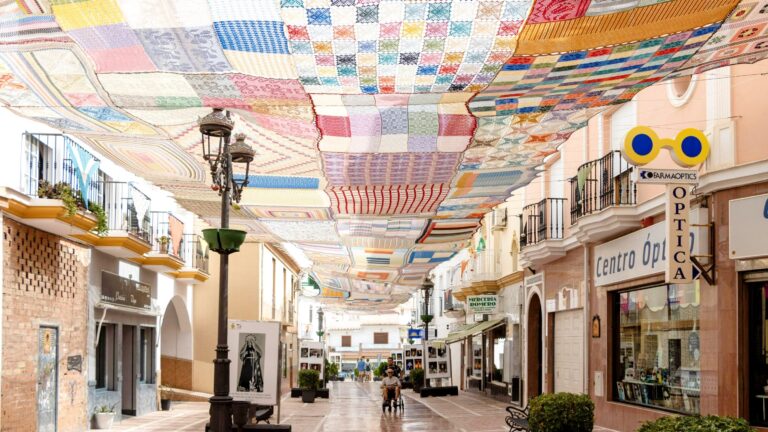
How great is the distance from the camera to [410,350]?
37.8 metres

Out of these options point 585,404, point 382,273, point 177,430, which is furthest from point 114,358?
point 585,404

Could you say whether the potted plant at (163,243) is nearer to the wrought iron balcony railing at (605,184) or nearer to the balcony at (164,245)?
the balcony at (164,245)

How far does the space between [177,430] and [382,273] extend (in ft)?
37.1

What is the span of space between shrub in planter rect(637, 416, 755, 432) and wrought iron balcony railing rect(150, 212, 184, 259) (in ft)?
53.4

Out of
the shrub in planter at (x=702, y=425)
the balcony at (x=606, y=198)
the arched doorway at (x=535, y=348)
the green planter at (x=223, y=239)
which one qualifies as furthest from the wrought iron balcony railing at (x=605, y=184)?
the shrub in planter at (x=702, y=425)

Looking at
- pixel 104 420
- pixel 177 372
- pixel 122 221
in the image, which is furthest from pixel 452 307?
pixel 104 420

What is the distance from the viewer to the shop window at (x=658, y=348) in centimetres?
1437

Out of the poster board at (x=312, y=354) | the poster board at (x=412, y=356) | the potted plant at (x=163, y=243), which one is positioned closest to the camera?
the potted plant at (x=163, y=243)

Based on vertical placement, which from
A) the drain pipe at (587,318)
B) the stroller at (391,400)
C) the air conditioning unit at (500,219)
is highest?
the air conditioning unit at (500,219)

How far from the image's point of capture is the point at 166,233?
77.5 feet

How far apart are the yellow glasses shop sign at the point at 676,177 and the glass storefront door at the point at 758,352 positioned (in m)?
0.84

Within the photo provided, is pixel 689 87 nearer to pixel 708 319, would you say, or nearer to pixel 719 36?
pixel 708 319

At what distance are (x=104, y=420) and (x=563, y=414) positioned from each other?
1054 cm

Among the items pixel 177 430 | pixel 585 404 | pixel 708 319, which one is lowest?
pixel 177 430
